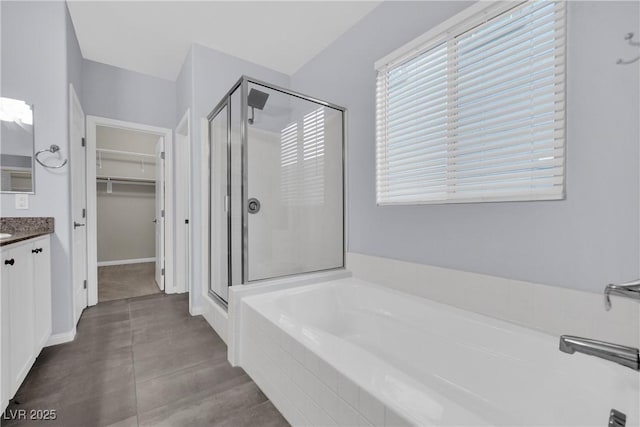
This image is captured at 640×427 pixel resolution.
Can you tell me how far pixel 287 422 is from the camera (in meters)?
1.30

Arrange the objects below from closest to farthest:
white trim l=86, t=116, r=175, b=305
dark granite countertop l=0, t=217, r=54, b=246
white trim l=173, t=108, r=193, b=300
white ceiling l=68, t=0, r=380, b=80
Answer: dark granite countertop l=0, t=217, r=54, b=246
white ceiling l=68, t=0, r=380, b=80
white trim l=86, t=116, r=175, b=305
white trim l=173, t=108, r=193, b=300

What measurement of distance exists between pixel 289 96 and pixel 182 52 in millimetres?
1400

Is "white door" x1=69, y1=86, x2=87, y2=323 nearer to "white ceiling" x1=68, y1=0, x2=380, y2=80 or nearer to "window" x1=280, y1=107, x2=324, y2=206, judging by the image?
"white ceiling" x1=68, y1=0, x2=380, y2=80

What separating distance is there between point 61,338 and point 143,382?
100 centimetres

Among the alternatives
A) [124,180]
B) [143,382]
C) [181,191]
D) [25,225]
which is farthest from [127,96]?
[143,382]

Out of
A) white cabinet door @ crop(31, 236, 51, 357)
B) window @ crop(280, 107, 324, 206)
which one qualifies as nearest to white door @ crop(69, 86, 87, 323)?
white cabinet door @ crop(31, 236, 51, 357)

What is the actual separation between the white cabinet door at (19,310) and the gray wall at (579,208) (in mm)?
2117

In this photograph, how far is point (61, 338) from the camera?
2.04 meters

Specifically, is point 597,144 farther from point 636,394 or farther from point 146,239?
point 146,239

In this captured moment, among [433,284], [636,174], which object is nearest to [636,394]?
[636,174]

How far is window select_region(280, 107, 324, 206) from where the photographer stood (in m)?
2.43

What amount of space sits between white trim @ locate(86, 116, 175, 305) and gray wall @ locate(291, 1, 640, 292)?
2696 millimetres

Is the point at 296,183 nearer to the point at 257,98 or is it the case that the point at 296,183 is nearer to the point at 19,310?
the point at 257,98

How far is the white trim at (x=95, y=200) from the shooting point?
9.36 ft
